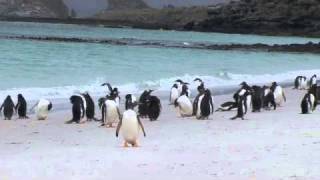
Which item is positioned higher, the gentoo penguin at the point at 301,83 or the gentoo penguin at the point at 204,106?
the gentoo penguin at the point at 204,106

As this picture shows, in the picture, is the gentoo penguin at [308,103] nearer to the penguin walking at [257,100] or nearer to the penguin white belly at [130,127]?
the penguin walking at [257,100]

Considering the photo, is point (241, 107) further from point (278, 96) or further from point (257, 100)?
point (278, 96)

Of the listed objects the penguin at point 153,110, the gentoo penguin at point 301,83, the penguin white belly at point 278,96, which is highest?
the penguin at point 153,110

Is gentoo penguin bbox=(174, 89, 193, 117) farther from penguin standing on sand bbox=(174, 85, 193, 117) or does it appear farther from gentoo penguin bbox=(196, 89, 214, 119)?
gentoo penguin bbox=(196, 89, 214, 119)

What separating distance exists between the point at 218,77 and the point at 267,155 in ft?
66.9

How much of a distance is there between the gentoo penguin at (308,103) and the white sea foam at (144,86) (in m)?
6.54

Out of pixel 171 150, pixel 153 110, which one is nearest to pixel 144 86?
pixel 153 110

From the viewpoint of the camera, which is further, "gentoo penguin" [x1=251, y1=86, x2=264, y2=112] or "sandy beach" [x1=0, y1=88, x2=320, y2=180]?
"gentoo penguin" [x1=251, y1=86, x2=264, y2=112]

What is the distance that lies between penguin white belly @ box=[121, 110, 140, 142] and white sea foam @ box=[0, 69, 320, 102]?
769cm

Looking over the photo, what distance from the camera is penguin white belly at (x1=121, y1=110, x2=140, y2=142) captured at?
1014 centimetres

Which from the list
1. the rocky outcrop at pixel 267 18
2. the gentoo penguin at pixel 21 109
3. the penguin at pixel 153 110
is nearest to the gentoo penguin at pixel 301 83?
the penguin at pixel 153 110

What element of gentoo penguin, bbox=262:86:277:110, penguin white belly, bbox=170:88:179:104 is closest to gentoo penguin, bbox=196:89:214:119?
gentoo penguin, bbox=262:86:277:110

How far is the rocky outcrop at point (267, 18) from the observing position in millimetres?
104750

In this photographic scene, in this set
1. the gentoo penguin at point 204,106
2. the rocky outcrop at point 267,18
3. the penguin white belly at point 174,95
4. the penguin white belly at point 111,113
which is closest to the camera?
the penguin white belly at point 111,113
